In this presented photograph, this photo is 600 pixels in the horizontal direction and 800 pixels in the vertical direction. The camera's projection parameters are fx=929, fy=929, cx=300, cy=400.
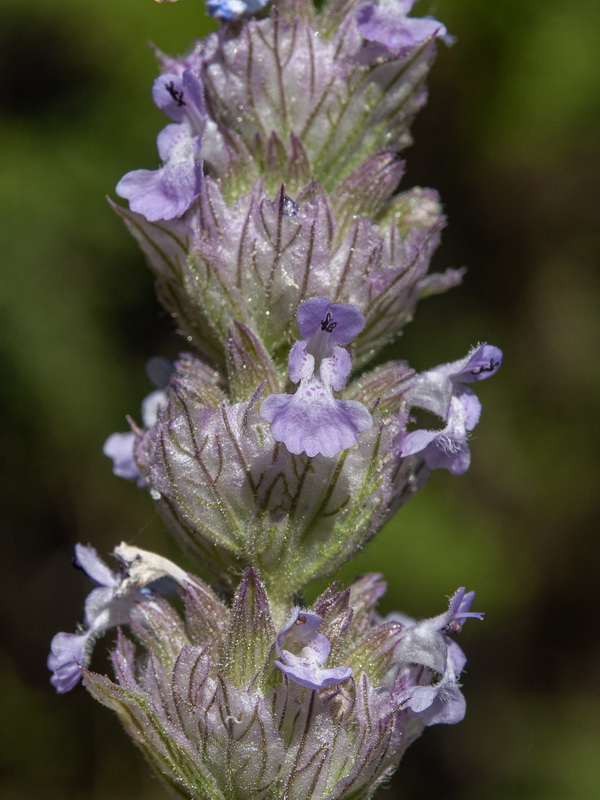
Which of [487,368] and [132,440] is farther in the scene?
[132,440]

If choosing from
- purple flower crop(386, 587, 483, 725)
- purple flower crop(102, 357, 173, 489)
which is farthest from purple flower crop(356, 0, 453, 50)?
purple flower crop(386, 587, 483, 725)

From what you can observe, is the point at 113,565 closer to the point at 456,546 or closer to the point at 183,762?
the point at 456,546

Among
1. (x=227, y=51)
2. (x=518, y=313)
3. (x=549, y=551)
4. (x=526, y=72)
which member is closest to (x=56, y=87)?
(x=526, y=72)

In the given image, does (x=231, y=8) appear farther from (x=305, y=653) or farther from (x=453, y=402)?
(x=305, y=653)

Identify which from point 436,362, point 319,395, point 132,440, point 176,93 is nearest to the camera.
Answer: point 319,395

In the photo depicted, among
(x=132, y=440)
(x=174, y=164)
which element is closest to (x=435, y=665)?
(x=132, y=440)

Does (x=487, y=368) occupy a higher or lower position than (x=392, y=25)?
lower
